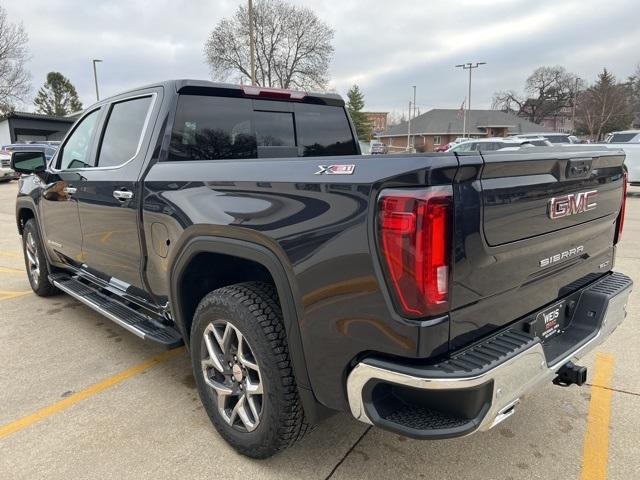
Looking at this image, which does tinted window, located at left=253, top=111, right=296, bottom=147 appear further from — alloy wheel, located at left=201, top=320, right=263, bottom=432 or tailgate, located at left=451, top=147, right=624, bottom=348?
tailgate, located at left=451, top=147, right=624, bottom=348

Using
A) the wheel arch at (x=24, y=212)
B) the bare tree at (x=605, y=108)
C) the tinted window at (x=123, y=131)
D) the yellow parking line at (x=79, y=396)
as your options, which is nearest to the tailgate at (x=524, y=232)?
the tinted window at (x=123, y=131)

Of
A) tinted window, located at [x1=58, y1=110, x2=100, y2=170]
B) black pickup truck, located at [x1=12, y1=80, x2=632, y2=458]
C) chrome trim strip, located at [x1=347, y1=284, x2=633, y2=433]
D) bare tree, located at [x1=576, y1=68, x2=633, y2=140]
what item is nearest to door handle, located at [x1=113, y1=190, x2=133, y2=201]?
black pickup truck, located at [x1=12, y1=80, x2=632, y2=458]

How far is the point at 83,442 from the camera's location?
104 inches

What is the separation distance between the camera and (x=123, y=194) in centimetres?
306

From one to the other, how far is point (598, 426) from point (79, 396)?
3179 millimetres

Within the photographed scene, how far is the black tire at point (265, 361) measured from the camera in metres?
2.17

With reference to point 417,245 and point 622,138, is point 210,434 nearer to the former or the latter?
point 417,245

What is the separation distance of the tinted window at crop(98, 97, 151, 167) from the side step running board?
3.41ft

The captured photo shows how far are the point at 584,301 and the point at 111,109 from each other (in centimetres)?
340

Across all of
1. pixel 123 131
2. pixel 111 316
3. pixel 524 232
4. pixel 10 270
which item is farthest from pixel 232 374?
pixel 10 270

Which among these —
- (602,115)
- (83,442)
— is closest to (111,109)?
(83,442)

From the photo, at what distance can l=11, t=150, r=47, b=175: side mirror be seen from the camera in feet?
14.0

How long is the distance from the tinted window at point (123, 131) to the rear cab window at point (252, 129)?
0.32 meters

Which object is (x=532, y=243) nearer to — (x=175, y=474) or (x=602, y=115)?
(x=175, y=474)
